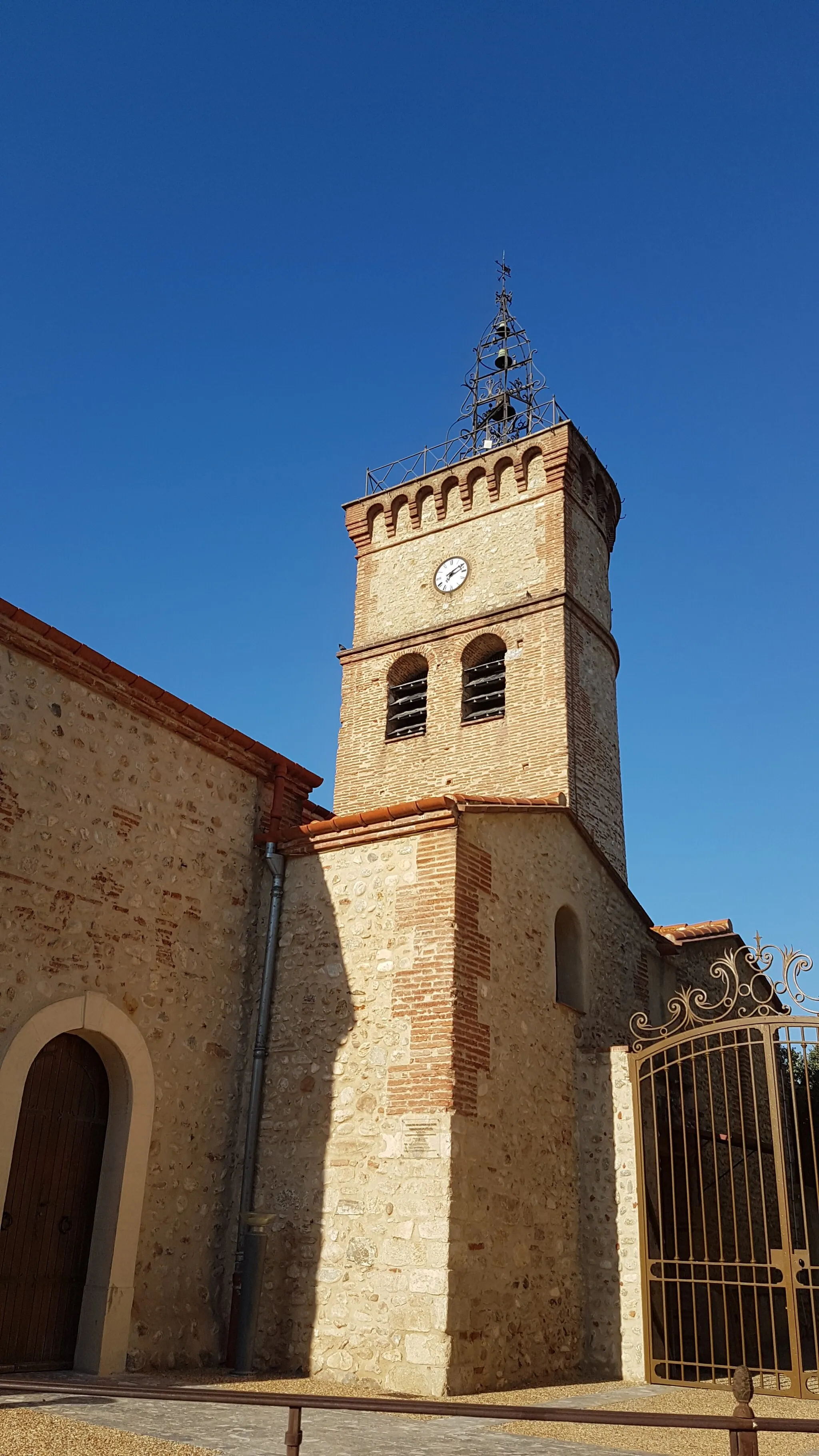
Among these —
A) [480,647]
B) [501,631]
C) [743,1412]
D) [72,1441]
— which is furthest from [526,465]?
[743,1412]

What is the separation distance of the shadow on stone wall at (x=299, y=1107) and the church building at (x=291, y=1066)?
0.08 feet

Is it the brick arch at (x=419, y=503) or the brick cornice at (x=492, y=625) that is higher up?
the brick arch at (x=419, y=503)

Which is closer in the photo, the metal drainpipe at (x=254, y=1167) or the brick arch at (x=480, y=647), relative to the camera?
the metal drainpipe at (x=254, y=1167)

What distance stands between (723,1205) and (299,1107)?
5963mm

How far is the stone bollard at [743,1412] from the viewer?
11.1ft

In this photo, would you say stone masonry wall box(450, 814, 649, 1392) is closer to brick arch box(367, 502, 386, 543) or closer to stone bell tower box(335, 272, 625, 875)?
stone bell tower box(335, 272, 625, 875)

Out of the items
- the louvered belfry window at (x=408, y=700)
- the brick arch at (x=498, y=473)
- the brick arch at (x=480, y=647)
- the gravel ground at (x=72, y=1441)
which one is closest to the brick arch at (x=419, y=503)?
the brick arch at (x=498, y=473)

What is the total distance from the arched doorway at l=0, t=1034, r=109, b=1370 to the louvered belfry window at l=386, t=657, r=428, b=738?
10188mm

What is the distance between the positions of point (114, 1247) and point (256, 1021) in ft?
7.39

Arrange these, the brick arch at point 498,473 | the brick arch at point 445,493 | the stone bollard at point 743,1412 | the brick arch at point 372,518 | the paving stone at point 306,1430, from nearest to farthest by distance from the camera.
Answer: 1. the stone bollard at point 743,1412
2. the paving stone at point 306,1430
3. the brick arch at point 498,473
4. the brick arch at point 445,493
5. the brick arch at point 372,518

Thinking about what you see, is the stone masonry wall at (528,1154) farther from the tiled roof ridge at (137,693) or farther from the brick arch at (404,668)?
the brick arch at (404,668)

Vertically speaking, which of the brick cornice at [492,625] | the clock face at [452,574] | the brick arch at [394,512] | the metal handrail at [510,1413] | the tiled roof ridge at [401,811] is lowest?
the metal handrail at [510,1413]

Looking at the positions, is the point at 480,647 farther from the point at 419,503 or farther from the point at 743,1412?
the point at 743,1412

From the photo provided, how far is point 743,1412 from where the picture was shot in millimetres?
3523
